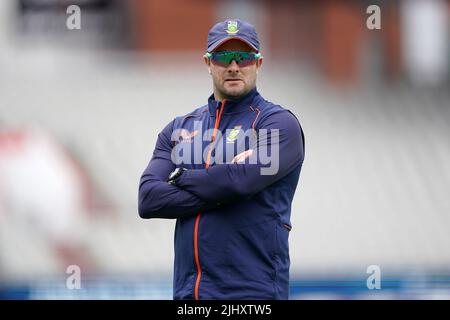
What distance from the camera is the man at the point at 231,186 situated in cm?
282

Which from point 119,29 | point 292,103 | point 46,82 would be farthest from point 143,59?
point 292,103

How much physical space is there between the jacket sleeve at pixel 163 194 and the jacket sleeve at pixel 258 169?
0.03 m

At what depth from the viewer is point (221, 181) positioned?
2.87 metres

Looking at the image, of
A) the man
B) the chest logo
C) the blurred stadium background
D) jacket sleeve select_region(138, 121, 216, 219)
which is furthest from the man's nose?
the blurred stadium background

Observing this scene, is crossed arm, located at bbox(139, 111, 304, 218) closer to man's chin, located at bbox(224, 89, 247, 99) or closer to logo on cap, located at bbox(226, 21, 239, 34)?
man's chin, located at bbox(224, 89, 247, 99)

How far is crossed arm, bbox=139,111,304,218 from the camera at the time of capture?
2846 millimetres

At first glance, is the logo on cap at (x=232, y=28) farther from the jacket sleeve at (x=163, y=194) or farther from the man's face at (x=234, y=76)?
the jacket sleeve at (x=163, y=194)

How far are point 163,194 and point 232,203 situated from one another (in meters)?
0.24

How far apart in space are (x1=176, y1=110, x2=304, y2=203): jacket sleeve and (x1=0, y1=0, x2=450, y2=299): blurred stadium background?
4.00 meters

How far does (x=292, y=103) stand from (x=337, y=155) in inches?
21.1

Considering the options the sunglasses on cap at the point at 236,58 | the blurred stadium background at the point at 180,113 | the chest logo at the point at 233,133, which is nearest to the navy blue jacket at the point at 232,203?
the chest logo at the point at 233,133

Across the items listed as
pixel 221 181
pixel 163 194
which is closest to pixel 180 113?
pixel 163 194

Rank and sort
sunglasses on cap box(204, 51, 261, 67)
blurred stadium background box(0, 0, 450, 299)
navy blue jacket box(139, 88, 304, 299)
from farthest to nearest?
blurred stadium background box(0, 0, 450, 299), sunglasses on cap box(204, 51, 261, 67), navy blue jacket box(139, 88, 304, 299)

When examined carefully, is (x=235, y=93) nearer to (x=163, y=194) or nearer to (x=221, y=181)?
(x=221, y=181)
